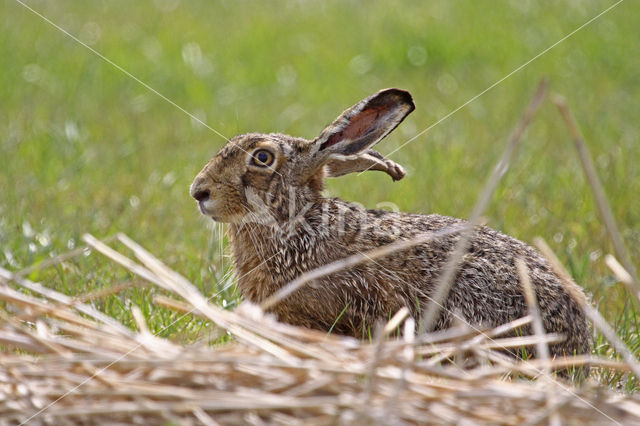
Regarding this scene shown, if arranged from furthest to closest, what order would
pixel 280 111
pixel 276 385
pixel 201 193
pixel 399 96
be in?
pixel 280 111 < pixel 201 193 < pixel 399 96 < pixel 276 385

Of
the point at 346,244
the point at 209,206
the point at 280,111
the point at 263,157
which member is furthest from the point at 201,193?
the point at 280,111

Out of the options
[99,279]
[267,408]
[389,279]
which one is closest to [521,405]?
[267,408]

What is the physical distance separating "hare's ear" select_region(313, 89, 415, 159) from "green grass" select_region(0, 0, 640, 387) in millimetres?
846

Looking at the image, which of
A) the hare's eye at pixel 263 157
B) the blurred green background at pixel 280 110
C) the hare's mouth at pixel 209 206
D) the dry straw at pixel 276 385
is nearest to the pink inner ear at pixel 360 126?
the hare's eye at pixel 263 157

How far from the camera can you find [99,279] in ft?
15.7

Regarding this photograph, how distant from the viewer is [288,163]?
14.8 feet

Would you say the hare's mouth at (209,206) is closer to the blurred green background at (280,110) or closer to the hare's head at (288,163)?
the hare's head at (288,163)

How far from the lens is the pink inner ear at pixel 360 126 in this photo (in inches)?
174

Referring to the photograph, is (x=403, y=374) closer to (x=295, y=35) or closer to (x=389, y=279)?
(x=389, y=279)

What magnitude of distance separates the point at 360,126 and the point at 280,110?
4612 mm

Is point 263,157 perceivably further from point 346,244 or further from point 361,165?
point 346,244

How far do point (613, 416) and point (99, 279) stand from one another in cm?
284

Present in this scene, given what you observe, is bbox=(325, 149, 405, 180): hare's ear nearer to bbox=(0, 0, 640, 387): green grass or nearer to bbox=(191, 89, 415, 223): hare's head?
bbox=(191, 89, 415, 223): hare's head

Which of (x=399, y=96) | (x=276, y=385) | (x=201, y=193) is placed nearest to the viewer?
(x=276, y=385)
